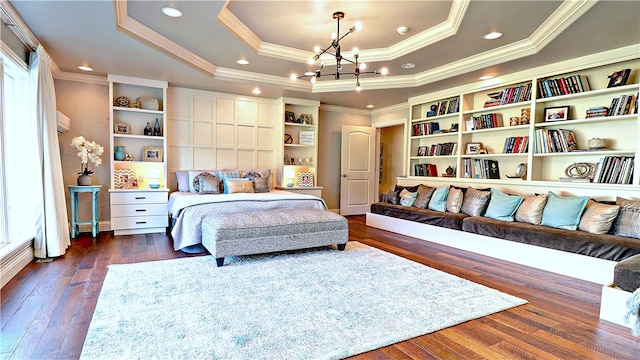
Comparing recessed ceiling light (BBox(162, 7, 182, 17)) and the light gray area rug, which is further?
recessed ceiling light (BBox(162, 7, 182, 17))

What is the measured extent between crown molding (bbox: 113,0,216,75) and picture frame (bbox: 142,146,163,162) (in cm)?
167

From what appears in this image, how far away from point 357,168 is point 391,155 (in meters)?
1.30

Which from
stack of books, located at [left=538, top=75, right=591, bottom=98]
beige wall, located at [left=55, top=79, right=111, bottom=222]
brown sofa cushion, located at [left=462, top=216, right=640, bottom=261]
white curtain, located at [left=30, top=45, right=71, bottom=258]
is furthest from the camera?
beige wall, located at [left=55, top=79, right=111, bottom=222]

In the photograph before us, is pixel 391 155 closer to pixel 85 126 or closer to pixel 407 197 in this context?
pixel 407 197

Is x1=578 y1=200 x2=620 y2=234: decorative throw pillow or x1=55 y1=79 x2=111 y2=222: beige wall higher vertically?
x1=55 y1=79 x2=111 y2=222: beige wall

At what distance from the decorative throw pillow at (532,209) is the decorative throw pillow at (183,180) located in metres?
4.81

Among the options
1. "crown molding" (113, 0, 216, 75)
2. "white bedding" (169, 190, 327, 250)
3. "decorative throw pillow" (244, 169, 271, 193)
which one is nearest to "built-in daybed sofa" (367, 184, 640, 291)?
"white bedding" (169, 190, 327, 250)

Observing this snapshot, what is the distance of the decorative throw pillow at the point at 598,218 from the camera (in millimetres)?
3201

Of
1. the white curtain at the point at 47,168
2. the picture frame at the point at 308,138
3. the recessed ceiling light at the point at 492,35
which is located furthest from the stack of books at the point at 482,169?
the white curtain at the point at 47,168

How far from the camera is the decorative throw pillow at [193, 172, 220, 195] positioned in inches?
196

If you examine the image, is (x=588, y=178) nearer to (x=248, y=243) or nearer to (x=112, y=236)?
(x=248, y=243)

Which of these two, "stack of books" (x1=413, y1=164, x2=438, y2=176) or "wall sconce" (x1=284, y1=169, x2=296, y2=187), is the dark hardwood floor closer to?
"stack of books" (x1=413, y1=164, x2=438, y2=176)

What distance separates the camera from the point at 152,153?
5.35 m

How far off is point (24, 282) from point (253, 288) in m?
1.99
